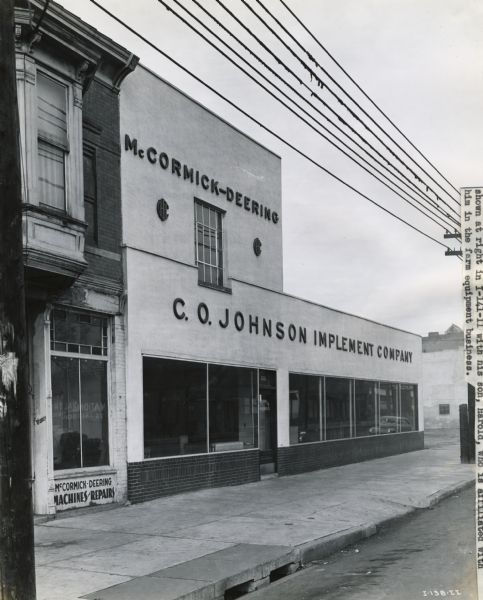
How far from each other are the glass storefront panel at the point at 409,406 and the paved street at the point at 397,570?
1664cm

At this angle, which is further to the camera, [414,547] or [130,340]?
[130,340]

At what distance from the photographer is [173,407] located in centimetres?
1534

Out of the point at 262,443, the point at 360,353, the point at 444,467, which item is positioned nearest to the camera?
the point at 262,443

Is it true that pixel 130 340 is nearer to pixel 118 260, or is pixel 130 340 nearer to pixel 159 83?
pixel 118 260

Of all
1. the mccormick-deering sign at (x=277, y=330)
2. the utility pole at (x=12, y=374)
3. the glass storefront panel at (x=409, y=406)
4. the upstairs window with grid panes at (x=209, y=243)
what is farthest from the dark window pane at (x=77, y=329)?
the glass storefront panel at (x=409, y=406)

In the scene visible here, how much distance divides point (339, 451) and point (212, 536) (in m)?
12.2

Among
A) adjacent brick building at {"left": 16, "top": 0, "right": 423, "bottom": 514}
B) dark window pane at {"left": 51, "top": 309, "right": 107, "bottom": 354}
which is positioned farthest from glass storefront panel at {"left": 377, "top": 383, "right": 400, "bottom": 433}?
dark window pane at {"left": 51, "top": 309, "right": 107, "bottom": 354}

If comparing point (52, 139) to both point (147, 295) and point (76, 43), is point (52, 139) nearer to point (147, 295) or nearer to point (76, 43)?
point (76, 43)

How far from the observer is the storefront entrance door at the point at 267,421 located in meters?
18.8

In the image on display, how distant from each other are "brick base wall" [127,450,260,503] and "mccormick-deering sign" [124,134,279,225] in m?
5.72

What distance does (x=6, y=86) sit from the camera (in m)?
6.16

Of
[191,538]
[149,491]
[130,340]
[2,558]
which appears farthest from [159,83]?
[2,558]

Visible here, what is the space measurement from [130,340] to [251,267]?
17.9 feet

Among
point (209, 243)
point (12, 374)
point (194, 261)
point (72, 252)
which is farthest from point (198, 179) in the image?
point (12, 374)
